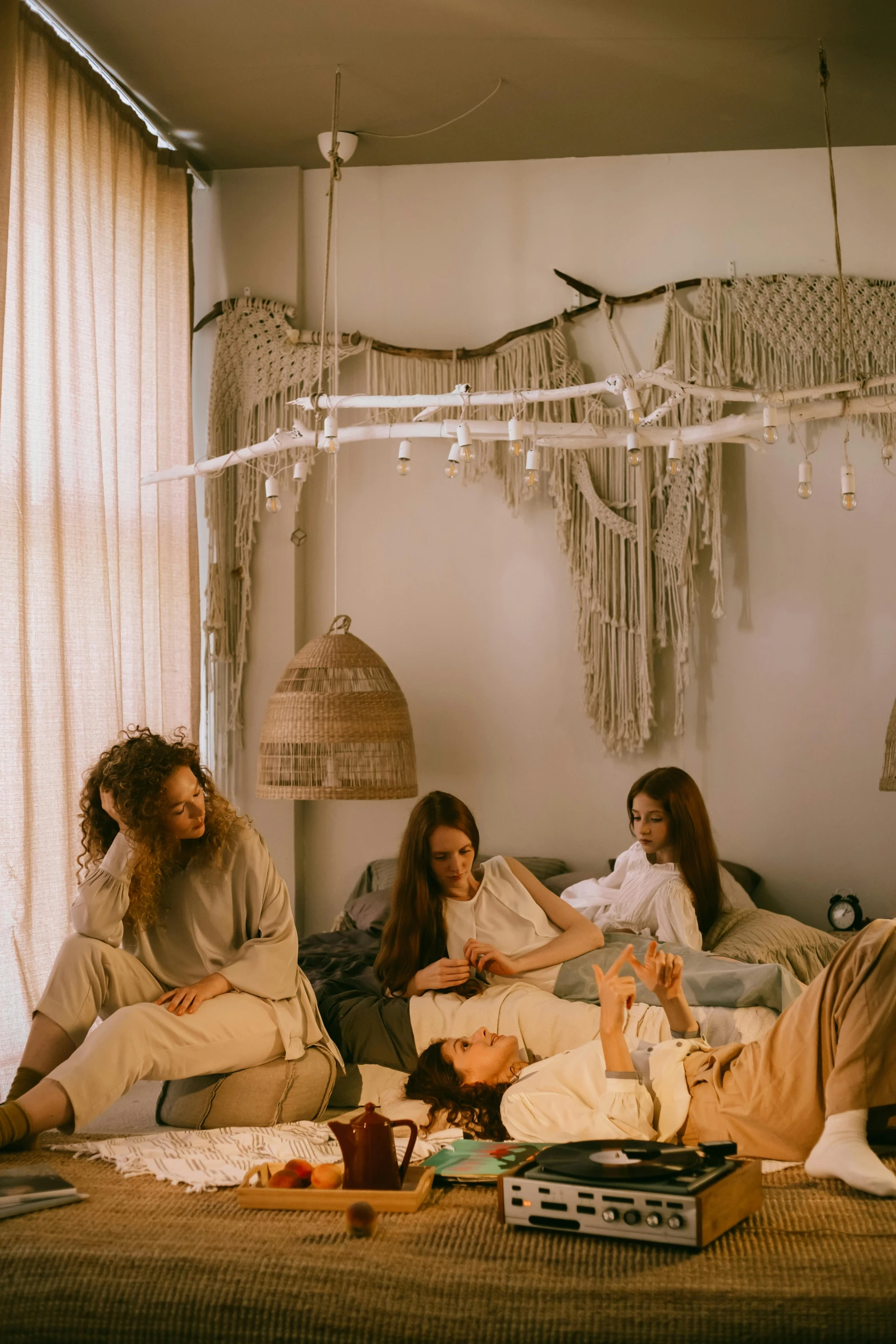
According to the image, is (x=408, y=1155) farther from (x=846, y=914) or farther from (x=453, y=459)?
(x=846, y=914)

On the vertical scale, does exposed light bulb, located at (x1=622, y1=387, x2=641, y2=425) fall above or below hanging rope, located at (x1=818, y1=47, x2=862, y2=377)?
below

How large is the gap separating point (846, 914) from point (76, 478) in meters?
2.67

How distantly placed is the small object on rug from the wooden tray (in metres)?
0.09

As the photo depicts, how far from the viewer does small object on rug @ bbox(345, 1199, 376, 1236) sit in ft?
5.53

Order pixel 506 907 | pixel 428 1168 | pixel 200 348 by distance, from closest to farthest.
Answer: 1. pixel 428 1168
2. pixel 506 907
3. pixel 200 348

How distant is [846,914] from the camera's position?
12.0ft

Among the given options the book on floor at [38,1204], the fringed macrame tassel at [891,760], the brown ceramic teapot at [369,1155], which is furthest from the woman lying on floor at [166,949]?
the fringed macrame tassel at [891,760]

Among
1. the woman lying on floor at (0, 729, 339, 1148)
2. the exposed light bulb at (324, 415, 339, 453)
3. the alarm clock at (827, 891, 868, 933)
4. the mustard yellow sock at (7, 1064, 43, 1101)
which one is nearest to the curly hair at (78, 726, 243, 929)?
the woman lying on floor at (0, 729, 339, 1148)

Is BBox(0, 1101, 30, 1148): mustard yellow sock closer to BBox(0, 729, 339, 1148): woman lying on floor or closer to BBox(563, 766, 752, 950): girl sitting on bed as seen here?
BBox(0, 729, 339, 1148): woman lying on floor

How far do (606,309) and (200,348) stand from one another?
1516 millimetres

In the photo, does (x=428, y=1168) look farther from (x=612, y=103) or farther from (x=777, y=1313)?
(x=612, y=103)

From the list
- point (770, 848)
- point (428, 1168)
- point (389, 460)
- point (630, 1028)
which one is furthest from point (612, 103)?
point (428, 1168)

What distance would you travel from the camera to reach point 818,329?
3.94 metres

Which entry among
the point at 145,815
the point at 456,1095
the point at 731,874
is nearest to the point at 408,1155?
the point at 456,1095
